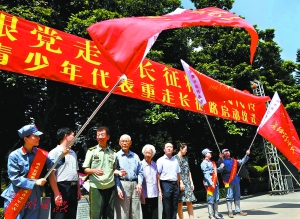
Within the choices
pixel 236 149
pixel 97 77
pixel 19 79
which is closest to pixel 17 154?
pixel 97 77

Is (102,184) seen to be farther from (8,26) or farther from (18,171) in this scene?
(8,26)

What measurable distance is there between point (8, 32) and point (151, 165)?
3.00m

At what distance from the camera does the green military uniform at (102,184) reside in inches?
181

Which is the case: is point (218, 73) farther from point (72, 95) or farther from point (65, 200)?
point (65, 200)

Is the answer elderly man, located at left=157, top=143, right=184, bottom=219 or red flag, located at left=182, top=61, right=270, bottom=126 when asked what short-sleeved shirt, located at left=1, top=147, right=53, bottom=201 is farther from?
red flag, located at left=182, top=61, right=270, bottom=126

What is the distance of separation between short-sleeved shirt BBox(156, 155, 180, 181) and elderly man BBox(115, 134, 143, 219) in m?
0.72

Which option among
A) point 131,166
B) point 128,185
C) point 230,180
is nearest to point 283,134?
point 230,180

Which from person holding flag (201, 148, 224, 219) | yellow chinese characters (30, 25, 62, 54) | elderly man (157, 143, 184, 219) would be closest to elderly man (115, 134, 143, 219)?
elderly man (157, 143, 184, 219)

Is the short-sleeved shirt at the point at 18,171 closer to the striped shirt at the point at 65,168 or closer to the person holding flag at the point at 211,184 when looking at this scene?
the striped shirt at the point at 65,168

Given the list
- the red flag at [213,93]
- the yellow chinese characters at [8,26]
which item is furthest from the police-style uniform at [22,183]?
the red flag at [213,93]

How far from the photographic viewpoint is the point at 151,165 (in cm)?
561

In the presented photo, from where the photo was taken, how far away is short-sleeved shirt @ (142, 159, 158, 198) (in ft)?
17.7

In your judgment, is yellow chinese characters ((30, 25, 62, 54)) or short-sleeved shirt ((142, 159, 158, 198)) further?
yellow chinese characters ((30, 25, 62, 54))

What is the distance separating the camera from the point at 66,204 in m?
4.23
